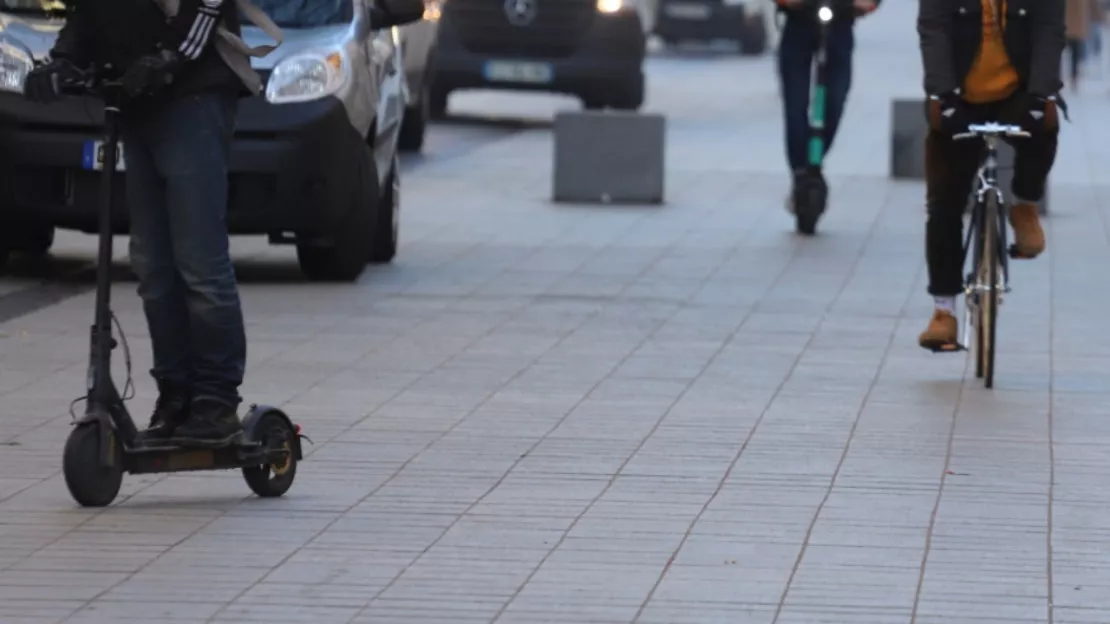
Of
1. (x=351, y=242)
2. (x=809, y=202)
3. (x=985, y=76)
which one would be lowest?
(x=809, y=202)

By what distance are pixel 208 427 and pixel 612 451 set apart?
1524 millimetres

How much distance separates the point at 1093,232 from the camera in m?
14.8

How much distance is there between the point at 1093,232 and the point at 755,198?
2.62 m

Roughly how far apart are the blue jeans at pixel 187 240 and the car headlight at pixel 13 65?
4.83m

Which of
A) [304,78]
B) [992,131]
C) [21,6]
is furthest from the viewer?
[21,6]

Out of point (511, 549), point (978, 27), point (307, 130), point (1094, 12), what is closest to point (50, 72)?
point (511, 549)

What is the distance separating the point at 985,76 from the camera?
9117 millimetres

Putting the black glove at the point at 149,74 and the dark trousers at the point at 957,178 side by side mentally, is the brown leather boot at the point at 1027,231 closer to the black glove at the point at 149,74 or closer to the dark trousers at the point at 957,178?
the dark trousers at the point at 957,178

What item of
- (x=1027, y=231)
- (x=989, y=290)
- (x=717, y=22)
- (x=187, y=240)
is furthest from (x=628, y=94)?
(x=717, y=22)

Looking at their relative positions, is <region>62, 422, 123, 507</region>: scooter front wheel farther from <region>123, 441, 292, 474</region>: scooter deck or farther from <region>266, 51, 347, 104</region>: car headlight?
<region>266, 51, 347, 104</region>: car headlight

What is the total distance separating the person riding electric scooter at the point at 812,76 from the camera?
46.9ft

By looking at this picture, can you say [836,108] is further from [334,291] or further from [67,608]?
[67,608]

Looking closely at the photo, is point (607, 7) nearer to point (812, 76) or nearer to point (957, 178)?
point (812, 76)

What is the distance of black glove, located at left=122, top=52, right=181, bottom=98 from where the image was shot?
6.39 m
